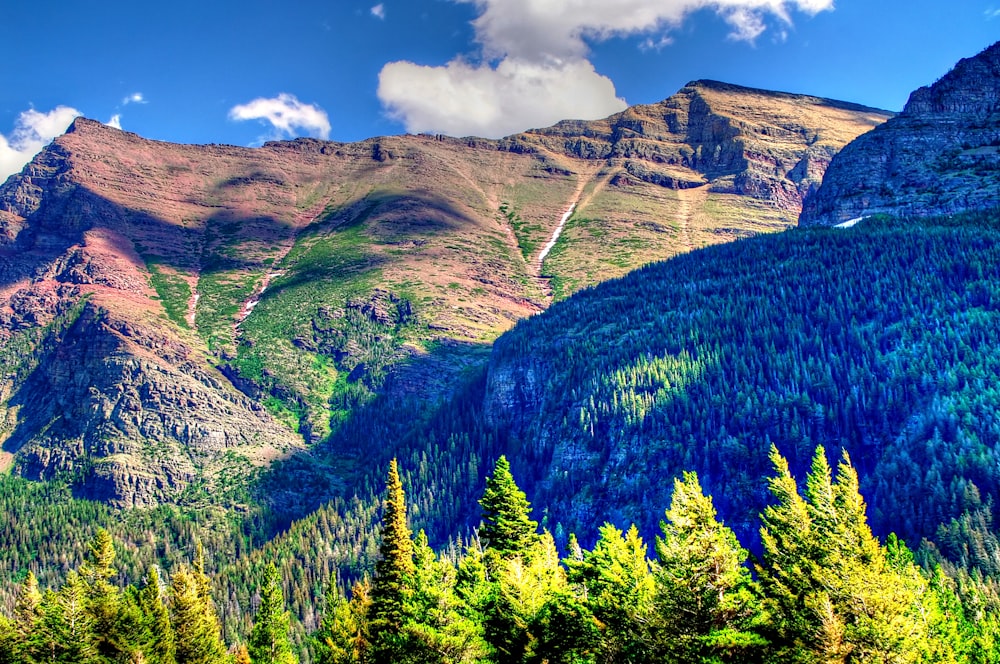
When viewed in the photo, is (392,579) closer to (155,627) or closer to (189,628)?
(155,627)

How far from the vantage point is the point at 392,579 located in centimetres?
5844

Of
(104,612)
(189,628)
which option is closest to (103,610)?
(104,612)

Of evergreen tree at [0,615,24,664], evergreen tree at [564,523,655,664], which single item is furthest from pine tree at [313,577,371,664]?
evergreen tree at [564,523,655,664]

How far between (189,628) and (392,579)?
24.2 metres

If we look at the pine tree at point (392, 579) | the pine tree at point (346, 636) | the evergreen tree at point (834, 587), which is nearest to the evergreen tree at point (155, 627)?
the pine tree at point (346, 636)

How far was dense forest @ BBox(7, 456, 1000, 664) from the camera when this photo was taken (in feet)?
106

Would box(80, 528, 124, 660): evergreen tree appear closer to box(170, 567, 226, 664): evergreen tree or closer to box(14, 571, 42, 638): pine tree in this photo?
box(14, 571, 42, 638): pine tree

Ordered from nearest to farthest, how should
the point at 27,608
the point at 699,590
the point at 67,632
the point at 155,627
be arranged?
the point at 699,590
the point at 67,632
the point at 155,627
the point at 27,608

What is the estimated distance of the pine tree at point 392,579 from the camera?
5559 centimetres

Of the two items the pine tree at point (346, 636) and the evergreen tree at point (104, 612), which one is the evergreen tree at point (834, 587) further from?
the evergreen tree at point (104, 612)

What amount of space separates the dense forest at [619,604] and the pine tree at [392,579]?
13 cm

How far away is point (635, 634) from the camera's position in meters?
36.6

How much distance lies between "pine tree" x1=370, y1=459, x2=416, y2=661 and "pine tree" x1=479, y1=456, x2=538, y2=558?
638 cm

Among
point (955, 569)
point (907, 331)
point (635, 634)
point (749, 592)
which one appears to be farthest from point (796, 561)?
point (907, 331)
